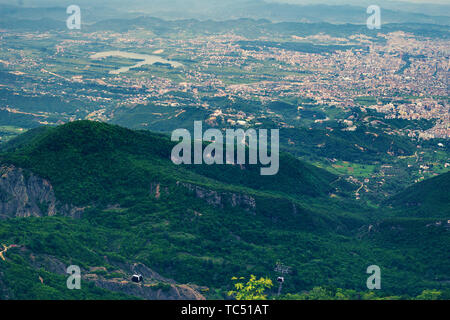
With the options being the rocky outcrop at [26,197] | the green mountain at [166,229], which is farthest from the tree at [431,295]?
the rocky outcrop at [26,197]

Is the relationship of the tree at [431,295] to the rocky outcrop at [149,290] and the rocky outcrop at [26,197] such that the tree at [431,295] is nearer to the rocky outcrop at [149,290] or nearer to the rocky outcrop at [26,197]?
the rocky outcrop at [149,290]

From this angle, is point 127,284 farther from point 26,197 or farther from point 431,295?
point 431,295

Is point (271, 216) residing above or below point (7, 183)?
below

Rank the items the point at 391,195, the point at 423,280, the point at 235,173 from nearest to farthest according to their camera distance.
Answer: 1. the point at 423,280
2. the point at 235,173
3. the point at 391,195

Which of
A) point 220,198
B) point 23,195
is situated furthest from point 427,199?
point 23,195

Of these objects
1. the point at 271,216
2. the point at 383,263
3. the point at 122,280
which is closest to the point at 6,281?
the point at 122,280
